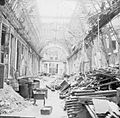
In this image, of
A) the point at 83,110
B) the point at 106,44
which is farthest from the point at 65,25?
the point at 83,110

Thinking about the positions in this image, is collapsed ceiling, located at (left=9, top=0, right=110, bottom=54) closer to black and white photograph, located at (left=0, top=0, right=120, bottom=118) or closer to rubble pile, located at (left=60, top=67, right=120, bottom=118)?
black and white photograph, located at (left=0, top=0, right=120, bottom=118)

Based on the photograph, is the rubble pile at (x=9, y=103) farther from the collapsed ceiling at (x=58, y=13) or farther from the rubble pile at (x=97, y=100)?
the collapsed ceiling at (x=58, y=13)

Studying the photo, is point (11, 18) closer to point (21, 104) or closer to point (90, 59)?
point (21, 104)

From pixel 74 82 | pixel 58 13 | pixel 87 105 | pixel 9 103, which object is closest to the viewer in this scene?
pixel 87 105

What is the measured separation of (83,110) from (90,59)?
1448 centimetres

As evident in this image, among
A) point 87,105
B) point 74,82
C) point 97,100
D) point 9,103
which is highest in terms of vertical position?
point 74,82

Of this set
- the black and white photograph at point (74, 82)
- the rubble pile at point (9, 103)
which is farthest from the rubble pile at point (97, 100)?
the rubble pile at point (9, 103)

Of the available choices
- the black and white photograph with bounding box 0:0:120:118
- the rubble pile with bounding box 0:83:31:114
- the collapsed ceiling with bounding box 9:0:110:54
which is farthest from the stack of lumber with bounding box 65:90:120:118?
the collapsed ceiling with bounding box 9:0:110:54

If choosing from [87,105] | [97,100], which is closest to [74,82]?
[87,105]

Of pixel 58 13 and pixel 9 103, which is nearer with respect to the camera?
pixel 9 103

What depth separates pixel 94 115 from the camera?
4.90 meters

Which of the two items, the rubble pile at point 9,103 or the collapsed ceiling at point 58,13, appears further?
the collapsed ceiling at point 58,13

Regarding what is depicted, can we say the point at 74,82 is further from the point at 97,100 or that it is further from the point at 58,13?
the point at 58,13

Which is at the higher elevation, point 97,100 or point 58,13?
point 58,13
